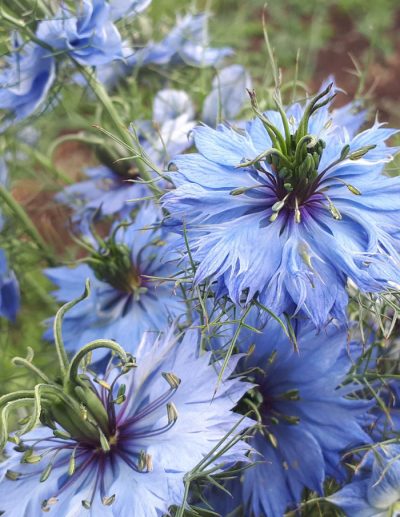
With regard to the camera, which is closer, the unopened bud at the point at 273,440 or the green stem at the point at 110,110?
the unopened bud at the point at 273,440

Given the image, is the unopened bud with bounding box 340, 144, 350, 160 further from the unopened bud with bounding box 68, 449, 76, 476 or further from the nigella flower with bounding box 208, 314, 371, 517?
the unopened bud with bounding box 68, 449, 76, 476

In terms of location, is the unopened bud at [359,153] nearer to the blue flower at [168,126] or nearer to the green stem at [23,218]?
the blue flower at [168,126]

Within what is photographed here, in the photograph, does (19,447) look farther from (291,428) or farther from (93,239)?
(93,239)

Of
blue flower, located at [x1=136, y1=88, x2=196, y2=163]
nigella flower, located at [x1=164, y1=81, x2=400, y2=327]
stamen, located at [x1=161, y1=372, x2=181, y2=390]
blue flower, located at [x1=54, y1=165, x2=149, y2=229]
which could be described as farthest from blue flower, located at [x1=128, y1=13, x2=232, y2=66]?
stamen, located at [x1=161, y1=372, x2=181, y2=390]

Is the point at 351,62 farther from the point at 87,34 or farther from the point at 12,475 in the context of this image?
the point at 12,475

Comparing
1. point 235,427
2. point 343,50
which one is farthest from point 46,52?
point 343,50

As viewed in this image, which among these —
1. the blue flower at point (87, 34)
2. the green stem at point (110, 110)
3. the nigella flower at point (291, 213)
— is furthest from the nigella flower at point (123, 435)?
the blue flower at point (87, 34)
